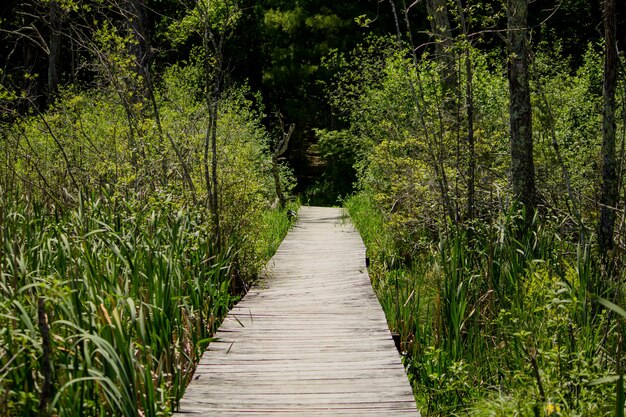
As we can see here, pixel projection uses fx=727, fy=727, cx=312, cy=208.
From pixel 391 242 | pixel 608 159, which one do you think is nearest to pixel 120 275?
pixel 608 159

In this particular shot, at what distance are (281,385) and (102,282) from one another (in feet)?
4.12

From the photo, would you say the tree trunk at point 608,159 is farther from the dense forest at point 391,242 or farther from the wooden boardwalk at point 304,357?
the wooden boardwalk at point 304,357

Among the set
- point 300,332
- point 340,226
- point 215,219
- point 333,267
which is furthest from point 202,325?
point 340,226

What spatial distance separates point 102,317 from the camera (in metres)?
3.79

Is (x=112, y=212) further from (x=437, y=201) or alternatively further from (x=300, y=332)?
(x=437, y=201)

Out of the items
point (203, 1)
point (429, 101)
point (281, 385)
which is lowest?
point (281, 385)

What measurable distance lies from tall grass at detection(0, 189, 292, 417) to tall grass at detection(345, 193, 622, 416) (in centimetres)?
165

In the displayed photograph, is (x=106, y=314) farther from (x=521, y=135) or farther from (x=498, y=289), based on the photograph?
(x=521, y=135)

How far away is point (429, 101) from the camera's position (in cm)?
1041

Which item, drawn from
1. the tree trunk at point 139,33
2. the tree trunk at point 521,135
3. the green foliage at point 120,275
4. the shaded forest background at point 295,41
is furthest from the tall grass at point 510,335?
the shaded forest background at point 295,41

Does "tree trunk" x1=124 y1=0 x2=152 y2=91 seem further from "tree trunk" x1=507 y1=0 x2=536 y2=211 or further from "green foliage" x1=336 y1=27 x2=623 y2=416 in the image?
"tree trunk" x1=507 y1=0 x2=536 y2=211

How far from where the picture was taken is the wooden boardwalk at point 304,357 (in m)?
4.16

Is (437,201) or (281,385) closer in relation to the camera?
(281,385)

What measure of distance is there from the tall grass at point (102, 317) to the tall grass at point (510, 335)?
5.42 feet
